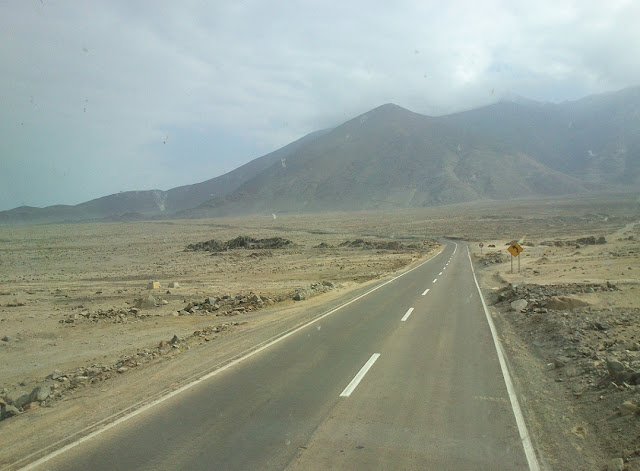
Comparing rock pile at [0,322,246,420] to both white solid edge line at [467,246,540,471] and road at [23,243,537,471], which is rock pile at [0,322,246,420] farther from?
white solid edge line at [467,246,540,471]

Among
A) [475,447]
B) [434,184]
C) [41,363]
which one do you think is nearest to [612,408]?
[475,447]

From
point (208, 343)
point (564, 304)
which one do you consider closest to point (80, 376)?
point (208, 343)

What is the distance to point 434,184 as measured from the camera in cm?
19938

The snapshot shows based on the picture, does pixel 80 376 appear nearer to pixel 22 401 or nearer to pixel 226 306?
pixel 22 401

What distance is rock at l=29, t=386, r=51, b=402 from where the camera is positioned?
7695mm

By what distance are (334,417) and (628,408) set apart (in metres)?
3.88

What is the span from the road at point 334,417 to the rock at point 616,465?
2.54ft

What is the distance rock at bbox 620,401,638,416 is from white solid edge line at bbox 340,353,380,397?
371cm

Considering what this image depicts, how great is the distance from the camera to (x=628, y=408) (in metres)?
6.21

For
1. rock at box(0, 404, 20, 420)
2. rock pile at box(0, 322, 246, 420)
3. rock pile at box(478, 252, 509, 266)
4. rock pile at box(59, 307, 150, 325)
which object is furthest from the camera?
rock pile at box(478, 252, 509, 266)

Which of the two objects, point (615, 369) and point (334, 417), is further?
point (615, 369)

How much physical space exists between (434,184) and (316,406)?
200058 mm

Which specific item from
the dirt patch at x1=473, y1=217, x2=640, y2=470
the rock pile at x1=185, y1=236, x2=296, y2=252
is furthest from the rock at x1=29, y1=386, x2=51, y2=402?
the rock pile at x1=185, y1=236, x2=296, y2=252

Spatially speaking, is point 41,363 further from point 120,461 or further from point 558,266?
point 558,266
